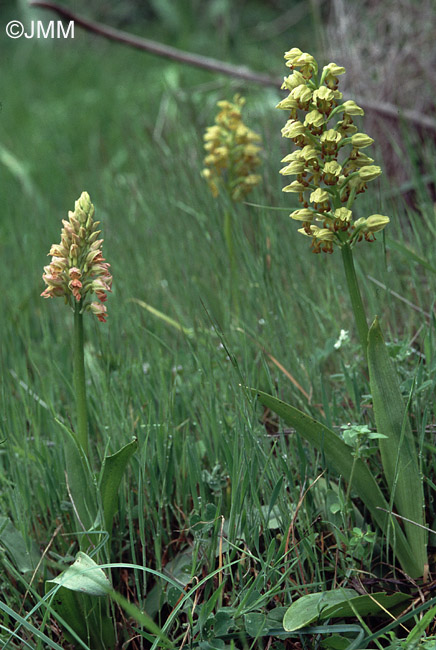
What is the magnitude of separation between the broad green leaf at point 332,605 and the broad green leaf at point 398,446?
0.10m

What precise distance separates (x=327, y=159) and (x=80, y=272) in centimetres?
46

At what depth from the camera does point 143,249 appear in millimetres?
2525

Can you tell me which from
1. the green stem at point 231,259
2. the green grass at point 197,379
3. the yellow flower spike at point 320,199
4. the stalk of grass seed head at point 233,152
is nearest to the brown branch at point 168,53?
the green grass at point 197,379

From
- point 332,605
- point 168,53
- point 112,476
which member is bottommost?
point 332,605

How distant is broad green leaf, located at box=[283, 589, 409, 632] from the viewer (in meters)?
0.95

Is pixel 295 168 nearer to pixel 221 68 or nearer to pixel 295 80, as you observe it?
pixel 295 80

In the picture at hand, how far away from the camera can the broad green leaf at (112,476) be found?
3.41 feet

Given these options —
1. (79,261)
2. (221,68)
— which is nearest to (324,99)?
(79,261)

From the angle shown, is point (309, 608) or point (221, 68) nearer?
point (309, 608)

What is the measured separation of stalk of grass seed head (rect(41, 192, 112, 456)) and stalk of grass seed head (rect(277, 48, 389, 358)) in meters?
0.35

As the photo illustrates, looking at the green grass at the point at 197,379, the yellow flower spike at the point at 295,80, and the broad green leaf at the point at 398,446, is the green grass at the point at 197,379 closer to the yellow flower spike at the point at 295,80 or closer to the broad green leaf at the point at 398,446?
the broad green leaf at the point at 398,446

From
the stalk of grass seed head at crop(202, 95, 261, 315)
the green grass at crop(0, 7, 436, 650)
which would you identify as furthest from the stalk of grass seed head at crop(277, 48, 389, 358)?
the stalk of grass seed head at crop(202, 95, 261, 315)

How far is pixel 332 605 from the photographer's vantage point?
3.21 feet

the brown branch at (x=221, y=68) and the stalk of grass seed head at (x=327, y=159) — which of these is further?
the brown branch at (x=221, y=68)
